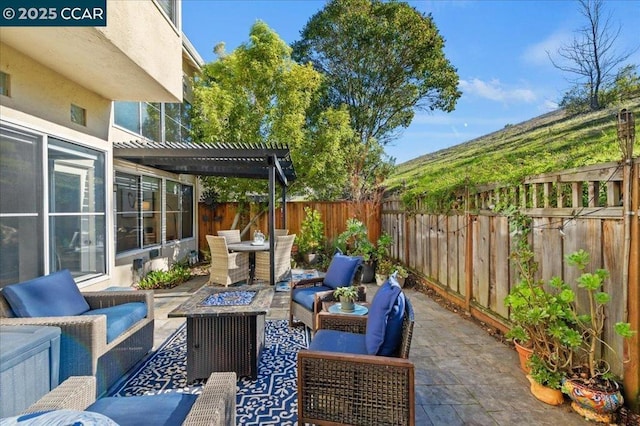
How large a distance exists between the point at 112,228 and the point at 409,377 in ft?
16.9

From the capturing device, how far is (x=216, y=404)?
60.9 inches

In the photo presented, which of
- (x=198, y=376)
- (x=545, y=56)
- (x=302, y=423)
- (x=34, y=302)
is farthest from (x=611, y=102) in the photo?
(x=34, y=302)

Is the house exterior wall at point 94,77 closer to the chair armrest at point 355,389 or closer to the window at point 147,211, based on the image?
the window at point 147,211

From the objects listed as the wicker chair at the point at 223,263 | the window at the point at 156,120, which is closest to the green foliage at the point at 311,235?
the wicker chair at the point at 223,263

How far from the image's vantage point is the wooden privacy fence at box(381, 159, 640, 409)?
7.39 feet

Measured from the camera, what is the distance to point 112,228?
206 inches

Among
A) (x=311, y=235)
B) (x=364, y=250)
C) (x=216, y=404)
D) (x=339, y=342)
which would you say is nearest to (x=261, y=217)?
(x=311, y=235)

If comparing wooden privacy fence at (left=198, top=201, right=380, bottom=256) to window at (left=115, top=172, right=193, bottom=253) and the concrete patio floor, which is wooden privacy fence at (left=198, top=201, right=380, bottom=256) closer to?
window at (left=115, top=172, right=193, bottom=253)

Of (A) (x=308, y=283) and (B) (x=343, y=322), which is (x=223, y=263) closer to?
(A) (x=308, y=283)

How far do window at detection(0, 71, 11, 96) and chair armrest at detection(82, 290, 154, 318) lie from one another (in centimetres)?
222

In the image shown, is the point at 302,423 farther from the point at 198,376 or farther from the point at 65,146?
the point at 65,146

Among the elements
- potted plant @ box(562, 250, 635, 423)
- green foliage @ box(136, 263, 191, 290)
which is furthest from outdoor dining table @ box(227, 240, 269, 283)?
potted plant @ box(562, 250, 635, 423)

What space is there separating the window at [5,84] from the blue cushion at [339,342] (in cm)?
397

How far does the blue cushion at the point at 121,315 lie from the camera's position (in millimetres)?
2865
